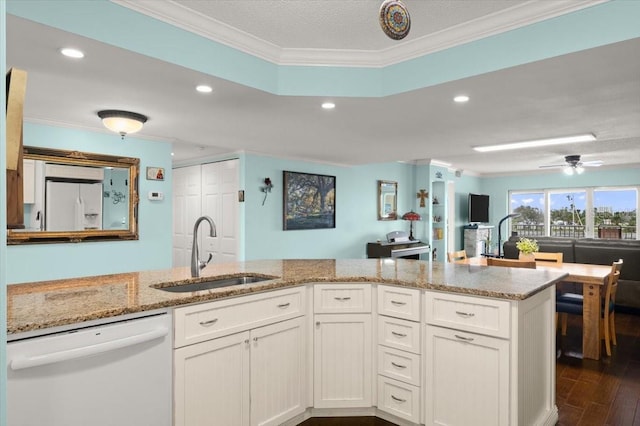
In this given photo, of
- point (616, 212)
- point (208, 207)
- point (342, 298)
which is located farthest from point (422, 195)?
point (342, 298)

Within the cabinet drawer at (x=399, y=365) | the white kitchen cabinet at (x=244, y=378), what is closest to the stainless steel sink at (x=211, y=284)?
the white kitchen cabinet at (x=244, y=378)

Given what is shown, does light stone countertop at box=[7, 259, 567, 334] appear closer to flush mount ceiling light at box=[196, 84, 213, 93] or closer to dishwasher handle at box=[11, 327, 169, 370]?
dishwasher handle at box=[11, 327, 169, 370]

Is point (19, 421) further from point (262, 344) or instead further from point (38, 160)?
point (38, 160)

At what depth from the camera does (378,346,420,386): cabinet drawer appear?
2.32 m

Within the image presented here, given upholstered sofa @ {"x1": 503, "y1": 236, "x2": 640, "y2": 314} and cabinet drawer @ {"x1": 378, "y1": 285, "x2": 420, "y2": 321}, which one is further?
upholstered sofa @ {"x1": 503, "y1": 236, "x2": 640, "y2": 314}

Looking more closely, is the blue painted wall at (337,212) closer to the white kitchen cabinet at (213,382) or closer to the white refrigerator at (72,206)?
the white refrigerator at (72,206)

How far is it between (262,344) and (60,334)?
3.24 ft

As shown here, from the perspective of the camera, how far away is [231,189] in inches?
222

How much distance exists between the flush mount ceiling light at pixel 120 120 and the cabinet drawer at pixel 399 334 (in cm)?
259

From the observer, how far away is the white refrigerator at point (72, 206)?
3.76 metres

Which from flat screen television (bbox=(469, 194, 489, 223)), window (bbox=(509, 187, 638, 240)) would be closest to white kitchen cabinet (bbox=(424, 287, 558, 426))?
flat screen television (bbox=(469, 194, 489, 223))

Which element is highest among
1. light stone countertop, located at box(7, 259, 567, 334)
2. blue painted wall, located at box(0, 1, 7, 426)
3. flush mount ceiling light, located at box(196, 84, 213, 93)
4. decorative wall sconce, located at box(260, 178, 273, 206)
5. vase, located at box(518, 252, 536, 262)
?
flush mount ceiling light, located at box(196, 84, 213, 93)

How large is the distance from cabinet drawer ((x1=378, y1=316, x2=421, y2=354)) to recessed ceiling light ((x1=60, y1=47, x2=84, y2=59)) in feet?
7.40

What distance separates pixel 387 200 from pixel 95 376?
656 centimetres
